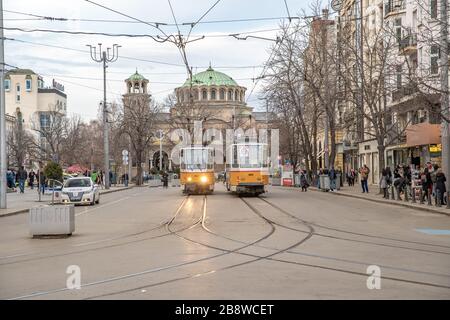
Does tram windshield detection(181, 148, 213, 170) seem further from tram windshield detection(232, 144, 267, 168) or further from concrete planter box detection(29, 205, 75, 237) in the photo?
concrete planter box detection(29, 205, 75, 237)

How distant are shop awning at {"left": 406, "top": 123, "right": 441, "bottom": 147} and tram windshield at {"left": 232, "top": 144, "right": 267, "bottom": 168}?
9957mm

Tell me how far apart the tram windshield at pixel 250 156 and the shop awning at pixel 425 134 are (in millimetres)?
9957

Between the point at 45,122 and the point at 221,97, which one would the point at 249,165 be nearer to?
the point at 45,122

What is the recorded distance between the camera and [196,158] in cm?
3806

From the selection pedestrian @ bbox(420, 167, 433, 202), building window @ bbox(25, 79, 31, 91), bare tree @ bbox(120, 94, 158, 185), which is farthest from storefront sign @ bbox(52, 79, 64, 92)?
pedestrian @ bbox(420, 167, 433, 202)

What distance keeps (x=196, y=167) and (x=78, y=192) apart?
875 cm

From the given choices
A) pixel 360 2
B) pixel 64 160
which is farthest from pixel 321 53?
pixel 64 160

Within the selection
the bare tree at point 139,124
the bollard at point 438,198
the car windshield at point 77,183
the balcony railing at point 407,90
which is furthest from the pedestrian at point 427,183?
the bare tree at point 139,124

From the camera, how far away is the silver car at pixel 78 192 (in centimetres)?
3154

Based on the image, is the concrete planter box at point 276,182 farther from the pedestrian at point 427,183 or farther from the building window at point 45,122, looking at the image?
the pedestrian at point 427,183

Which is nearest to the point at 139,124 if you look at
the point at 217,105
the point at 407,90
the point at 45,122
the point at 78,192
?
the point at 45,122

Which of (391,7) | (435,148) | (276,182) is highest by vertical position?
(391,7)
